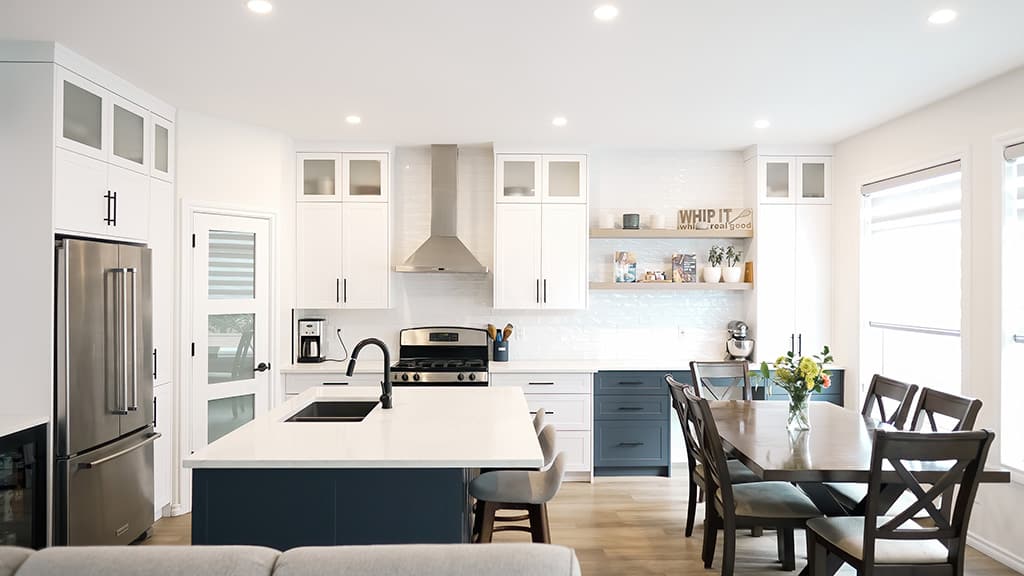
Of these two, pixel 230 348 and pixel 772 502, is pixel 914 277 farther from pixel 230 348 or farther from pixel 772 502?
pixel 230 348

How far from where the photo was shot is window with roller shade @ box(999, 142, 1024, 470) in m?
3.55

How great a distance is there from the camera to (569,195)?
17.8 feet

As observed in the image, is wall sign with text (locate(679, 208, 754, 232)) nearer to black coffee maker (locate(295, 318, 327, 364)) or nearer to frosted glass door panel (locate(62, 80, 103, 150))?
black coffee maker (locate(295, 318, 327, 364))

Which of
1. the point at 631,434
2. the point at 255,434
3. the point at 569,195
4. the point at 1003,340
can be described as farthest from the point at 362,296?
the point at 1003,340

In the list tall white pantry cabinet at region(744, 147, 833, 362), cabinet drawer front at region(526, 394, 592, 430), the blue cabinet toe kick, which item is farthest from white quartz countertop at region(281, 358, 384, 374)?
tall white pantry cabinet at region(744, 147, 833, 362)

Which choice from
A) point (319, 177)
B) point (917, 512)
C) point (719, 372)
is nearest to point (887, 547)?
point (917, 512)

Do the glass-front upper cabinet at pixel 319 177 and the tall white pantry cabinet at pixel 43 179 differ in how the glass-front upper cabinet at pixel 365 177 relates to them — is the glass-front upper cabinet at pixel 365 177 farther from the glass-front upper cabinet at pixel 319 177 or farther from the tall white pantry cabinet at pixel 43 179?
the tall white pantry cabinet at pixel 43 179

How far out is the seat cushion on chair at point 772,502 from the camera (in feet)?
9.91

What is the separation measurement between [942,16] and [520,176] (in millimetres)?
3147

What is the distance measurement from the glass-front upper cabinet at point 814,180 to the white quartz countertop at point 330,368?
3682mm

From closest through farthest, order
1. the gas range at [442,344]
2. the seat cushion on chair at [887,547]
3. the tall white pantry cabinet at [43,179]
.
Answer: the seat cushion on chair at [887,547]
the tall white pantry cabinet at [43,179]
the gas range at [442,344]


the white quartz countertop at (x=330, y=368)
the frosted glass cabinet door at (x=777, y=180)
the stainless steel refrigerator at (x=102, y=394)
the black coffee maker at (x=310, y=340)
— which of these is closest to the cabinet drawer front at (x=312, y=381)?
the white quartz countertop at (x=330, y=368)

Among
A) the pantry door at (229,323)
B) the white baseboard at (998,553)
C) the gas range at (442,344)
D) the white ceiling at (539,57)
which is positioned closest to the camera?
the white ceiling at (539,57)

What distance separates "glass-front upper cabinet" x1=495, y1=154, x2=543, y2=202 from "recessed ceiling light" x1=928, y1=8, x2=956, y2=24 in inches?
118
